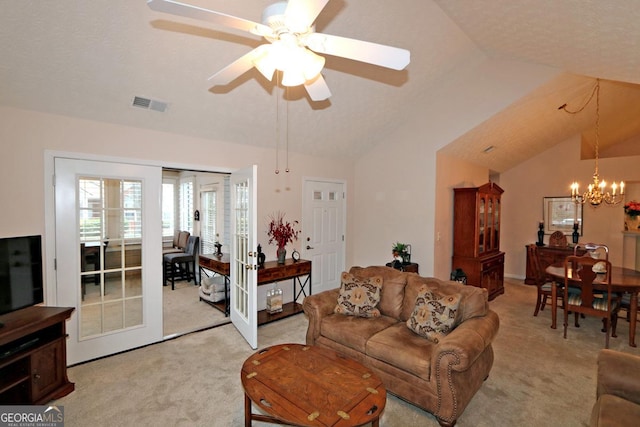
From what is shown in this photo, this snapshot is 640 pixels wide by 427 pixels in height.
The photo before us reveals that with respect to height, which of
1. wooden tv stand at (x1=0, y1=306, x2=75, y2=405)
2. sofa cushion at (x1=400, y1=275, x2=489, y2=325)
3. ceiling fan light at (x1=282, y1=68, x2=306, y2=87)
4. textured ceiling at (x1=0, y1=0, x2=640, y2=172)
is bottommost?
wooden tv stand at (x1=0, y1=306, x2=75, y2=405)

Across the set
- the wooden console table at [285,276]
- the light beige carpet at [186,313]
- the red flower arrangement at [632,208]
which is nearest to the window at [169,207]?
the light beige carpet at [186,313]

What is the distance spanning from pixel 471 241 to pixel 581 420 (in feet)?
10.4

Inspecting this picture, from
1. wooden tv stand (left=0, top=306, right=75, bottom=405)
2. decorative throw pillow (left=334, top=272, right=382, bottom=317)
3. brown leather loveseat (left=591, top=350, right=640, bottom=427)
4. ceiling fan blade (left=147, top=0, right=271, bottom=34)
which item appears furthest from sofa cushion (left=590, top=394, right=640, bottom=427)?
wooden tv stand (left=0, top=306, right=75, bottom=405)

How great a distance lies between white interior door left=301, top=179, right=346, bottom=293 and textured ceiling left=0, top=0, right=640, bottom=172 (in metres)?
1.10

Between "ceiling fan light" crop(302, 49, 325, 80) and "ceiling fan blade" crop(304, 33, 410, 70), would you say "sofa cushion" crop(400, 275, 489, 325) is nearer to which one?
"ceiling fan blade" crop(304, 33, 410, 70)

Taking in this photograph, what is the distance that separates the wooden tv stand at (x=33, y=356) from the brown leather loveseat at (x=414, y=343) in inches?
86.2

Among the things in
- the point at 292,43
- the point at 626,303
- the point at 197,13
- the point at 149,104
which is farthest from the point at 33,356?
the point at 626,303

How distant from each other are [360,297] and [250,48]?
2697 mm

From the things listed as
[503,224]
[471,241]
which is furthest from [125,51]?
[503,224]

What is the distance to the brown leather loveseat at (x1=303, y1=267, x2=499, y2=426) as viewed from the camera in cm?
221

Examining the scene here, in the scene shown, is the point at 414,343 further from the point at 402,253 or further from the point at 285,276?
the point at 402,253

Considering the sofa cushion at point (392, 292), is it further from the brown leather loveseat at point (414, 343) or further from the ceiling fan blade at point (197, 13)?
the ceiling fan blade at point (197, 13)

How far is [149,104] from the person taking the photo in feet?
10.5

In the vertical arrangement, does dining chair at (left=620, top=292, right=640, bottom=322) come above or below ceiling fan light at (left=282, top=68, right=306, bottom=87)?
below
